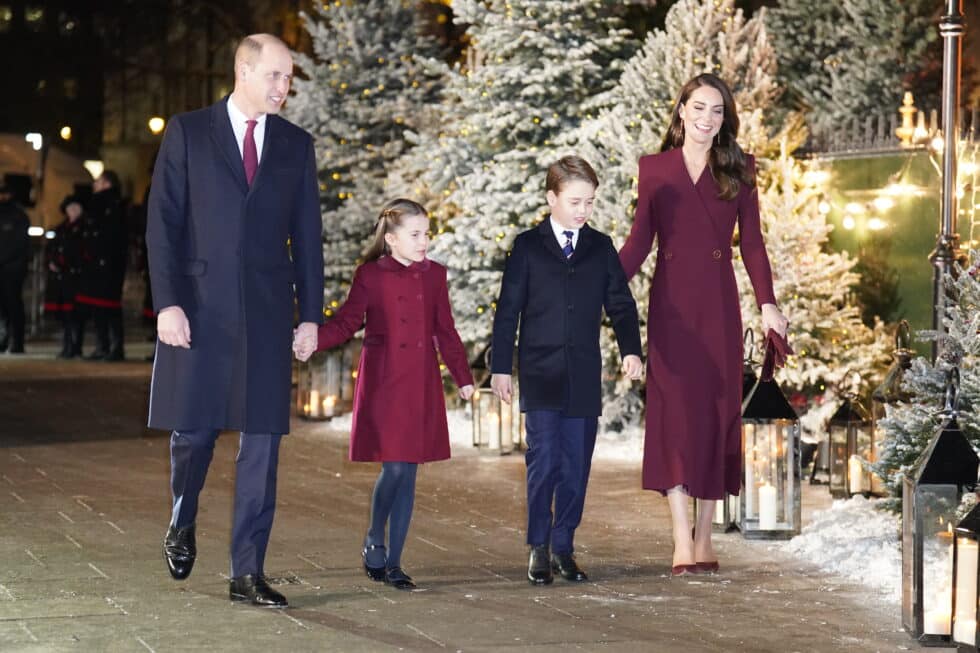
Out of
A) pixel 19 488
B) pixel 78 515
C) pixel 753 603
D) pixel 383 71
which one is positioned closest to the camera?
pixel 753 603

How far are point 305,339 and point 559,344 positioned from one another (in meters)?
1.23

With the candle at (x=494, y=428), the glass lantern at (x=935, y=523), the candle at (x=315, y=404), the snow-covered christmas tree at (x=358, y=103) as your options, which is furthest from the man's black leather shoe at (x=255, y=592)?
the snow-covered christmas tree at (x=358, y=103)

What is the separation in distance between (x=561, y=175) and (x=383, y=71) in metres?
9.27

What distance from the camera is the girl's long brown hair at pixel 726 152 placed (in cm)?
839

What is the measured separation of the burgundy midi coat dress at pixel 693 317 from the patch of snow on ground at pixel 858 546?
0.64 m

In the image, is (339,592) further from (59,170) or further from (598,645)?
(59,170)

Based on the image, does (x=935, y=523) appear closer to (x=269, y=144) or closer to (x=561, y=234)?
(x=561, y=234)

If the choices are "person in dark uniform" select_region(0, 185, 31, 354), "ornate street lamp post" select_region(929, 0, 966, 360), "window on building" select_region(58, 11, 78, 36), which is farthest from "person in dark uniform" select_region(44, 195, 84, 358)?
"window on building" select_region(58, 11, 78, 36)

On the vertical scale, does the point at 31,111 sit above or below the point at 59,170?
above

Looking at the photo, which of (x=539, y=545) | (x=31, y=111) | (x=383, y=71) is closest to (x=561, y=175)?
(x=539, y=545)

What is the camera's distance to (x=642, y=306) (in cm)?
1377

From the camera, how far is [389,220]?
816 centimetres

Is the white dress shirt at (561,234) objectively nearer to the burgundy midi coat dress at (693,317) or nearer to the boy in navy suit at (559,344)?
the boy in navy suit at (559,344)

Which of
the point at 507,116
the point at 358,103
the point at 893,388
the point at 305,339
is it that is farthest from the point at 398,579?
the point at 358,103
